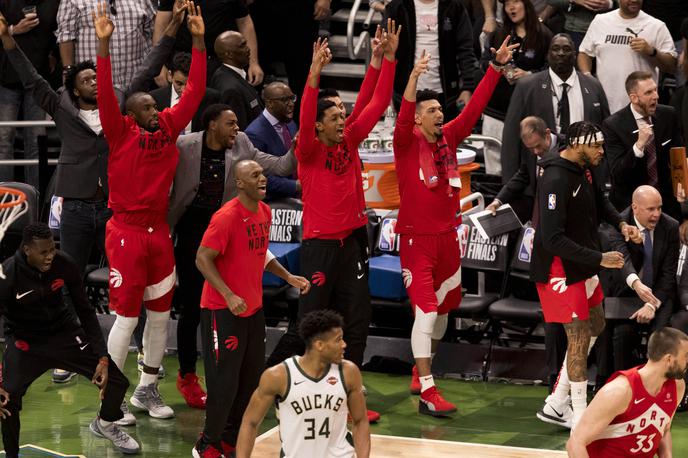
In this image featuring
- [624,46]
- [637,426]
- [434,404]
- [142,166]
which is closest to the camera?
[637,426]

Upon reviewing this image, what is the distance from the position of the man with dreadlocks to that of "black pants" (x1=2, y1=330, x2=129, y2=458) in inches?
110

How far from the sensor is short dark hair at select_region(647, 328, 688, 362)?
23.9 feet

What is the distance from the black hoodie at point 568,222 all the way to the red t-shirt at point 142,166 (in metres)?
2.42

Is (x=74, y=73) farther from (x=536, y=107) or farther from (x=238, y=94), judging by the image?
(x=536, y=107)

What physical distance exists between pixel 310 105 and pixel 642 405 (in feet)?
9.81

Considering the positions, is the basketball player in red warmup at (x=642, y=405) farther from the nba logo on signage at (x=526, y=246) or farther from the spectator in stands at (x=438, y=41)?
the spectator in stands at (x=438, y=41)

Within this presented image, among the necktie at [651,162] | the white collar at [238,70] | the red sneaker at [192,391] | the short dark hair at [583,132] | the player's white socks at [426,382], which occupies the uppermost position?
the short dark hair at [583,132]

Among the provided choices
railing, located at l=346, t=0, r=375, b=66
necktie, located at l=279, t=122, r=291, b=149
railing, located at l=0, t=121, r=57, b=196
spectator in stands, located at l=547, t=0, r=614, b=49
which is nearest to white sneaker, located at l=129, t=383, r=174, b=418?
necktie, located at l=279, t=122, r=291, b=149

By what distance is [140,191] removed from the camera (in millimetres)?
9234

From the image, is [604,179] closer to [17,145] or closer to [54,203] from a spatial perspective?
[54,203]

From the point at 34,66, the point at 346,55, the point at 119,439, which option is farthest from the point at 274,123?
the point at 346,55

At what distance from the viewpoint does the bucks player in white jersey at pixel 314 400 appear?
7242 millimetres

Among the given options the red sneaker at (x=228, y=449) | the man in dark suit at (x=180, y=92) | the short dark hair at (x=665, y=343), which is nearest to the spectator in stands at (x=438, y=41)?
the man in dark suit at (x=180, y=92)

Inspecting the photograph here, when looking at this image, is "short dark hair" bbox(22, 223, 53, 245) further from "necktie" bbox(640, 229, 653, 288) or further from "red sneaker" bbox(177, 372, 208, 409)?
"necktie" bbox(640, 229, 653, 288)
